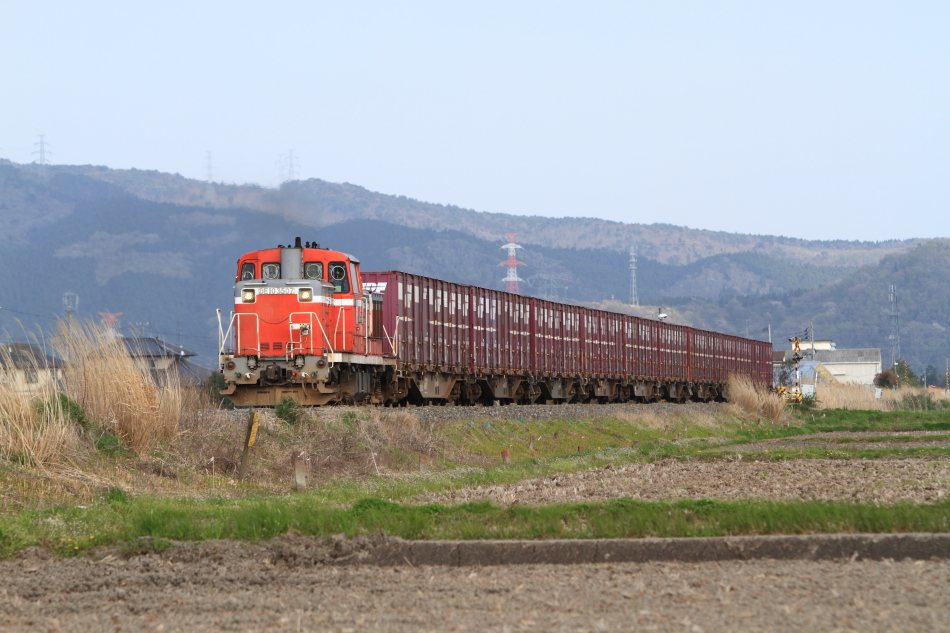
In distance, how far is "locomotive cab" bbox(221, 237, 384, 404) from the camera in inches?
859

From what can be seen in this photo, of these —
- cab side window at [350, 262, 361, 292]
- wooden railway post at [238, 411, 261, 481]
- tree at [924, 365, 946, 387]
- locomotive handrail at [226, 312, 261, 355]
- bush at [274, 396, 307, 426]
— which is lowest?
tree at [924, 365, 946, 387]

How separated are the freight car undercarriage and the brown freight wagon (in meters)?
0.06

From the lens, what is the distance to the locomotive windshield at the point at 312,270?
2281 centimetres

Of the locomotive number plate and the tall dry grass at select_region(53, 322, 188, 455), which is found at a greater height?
the locomotive number plate

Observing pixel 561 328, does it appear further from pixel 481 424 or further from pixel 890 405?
pixel 890 405

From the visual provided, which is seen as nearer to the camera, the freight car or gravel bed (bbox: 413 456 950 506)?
gravel bed (bbox: 413 456 950 506)

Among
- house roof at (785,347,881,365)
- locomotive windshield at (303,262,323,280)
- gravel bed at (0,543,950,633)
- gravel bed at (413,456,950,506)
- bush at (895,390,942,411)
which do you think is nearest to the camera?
gravel bed at (0,543,950,633)

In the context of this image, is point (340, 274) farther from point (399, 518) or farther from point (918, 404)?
point (918, 404)

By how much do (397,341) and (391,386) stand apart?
4.74 feet

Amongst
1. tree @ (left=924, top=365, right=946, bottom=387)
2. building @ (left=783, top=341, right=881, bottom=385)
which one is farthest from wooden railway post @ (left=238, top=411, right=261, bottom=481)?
tree @ (left=924, top=365, right=946, bottom=387)

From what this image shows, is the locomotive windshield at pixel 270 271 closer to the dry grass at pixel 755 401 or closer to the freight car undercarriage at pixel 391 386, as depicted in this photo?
the freight car undercarriage at pixel 391 386

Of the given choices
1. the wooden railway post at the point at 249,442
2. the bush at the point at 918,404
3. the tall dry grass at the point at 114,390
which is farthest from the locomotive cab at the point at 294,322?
the bush at the point at 918,404

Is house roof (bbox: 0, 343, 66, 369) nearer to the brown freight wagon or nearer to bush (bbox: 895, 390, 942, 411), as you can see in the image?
the brown freight wagon

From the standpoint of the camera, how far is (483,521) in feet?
32.1
